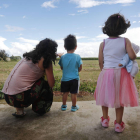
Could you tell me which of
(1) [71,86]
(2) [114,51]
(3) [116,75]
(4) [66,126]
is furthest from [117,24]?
(4) [66,126]

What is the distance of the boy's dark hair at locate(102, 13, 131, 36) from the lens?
2088mm

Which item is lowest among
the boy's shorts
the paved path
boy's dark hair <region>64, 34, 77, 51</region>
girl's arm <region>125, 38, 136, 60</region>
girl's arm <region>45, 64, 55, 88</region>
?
the paved path

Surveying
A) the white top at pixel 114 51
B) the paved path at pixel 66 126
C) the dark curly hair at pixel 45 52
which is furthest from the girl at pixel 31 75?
the white top at pixel 114 51

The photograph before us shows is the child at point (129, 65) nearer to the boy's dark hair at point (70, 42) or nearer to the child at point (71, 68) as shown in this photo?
the child at point (71, 68)

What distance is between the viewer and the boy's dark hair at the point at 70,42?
2.89 metres

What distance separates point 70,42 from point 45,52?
0.69 meters

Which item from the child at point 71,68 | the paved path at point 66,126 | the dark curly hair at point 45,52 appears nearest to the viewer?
the paved path at point 66,126

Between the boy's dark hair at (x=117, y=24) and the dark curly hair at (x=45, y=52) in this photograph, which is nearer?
the boy's dark hair at (x=117, y=24)

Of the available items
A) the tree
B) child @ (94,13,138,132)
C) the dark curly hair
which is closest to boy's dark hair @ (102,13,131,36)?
child @ (94,13,138,132)

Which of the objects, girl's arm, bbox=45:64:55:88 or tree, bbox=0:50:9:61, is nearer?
girl's arm, bbox=45:64:55:88

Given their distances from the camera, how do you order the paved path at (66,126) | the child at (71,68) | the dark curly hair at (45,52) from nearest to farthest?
the paved path at (66,126), the dark curly hair at (45,52), the child at (71,68)

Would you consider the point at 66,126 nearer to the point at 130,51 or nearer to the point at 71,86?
the point at 71,86

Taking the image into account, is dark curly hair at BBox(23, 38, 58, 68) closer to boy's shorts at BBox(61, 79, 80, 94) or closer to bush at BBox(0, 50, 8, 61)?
boy's shorts at BBox(61, 79, 80, 94)

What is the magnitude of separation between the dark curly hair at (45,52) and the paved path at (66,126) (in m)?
0.87
